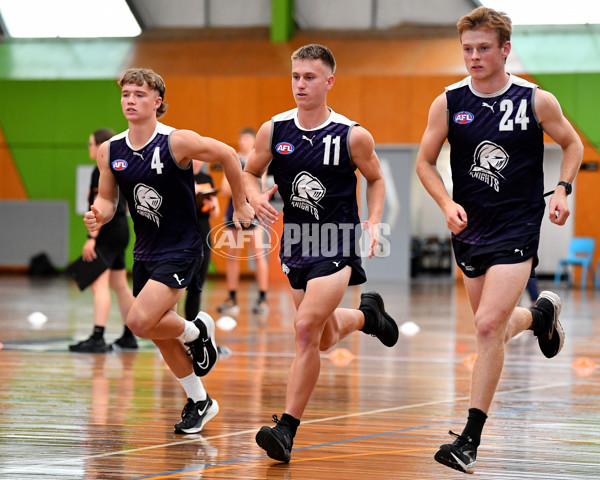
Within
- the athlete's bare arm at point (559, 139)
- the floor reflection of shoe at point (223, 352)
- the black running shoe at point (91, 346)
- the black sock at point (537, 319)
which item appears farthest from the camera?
the black running shoe at point (91, 346)

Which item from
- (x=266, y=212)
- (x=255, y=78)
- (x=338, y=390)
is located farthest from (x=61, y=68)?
(x=266, y=212)

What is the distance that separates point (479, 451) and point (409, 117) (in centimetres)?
1333

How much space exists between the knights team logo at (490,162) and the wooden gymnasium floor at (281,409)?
1184mm

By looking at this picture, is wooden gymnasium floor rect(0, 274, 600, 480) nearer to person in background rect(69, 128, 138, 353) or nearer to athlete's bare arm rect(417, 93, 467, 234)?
person in background rect(69, 128, 138, 353)

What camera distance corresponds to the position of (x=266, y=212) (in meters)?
4.05

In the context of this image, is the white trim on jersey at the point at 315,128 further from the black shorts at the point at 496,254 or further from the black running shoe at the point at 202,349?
the black running shoe at the point at 202,349

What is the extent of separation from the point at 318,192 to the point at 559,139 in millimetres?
1039

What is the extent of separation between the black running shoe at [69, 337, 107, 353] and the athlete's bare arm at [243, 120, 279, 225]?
3380 mm

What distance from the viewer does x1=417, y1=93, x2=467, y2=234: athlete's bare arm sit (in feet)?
12.3

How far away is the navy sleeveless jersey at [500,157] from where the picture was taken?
3.76 metres

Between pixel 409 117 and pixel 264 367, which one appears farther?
pixel 409 117

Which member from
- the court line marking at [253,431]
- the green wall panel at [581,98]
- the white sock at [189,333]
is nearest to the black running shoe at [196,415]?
the court line marking at [253,431]

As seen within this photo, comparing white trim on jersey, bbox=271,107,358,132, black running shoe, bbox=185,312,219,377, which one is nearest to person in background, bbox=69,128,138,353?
black running shoe, bbox=185,312,219,377

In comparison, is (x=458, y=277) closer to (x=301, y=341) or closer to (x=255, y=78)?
(x=255, y=78)
